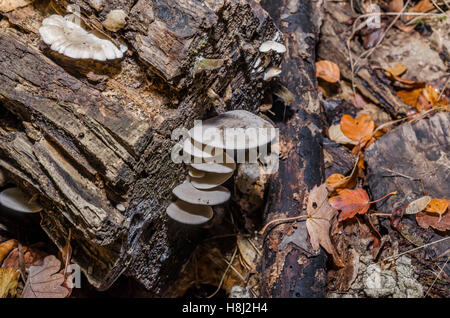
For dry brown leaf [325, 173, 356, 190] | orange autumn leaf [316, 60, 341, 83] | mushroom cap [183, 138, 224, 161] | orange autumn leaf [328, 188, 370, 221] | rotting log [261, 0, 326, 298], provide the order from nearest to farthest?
1. mushroom cap [183, 138, 224, 161]
2. rotting log [261, 0, 326, 298]
3. orange autumn leaf [328, 188, 370, 221]
4. dry brown leaf [325, 173, 356, 190]
5. orange autumn leaf [316, 60, 341, 83]

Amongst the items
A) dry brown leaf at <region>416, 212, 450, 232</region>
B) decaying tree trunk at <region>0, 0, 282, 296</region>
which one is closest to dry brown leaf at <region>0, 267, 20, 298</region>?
decaying tree trunk at <region>0, 0, 282, 296</region>

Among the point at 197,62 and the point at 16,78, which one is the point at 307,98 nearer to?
the point at 197,62

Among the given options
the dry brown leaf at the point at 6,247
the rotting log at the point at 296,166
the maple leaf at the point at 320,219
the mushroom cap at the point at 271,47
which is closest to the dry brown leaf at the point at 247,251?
the rotting log at the point at 296,166

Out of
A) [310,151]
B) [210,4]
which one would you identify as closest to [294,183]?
[310,151]

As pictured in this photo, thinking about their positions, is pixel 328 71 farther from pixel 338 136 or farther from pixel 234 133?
pixel 234 133

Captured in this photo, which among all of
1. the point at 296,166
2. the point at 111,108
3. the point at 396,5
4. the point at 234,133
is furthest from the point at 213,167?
the point at 396,5

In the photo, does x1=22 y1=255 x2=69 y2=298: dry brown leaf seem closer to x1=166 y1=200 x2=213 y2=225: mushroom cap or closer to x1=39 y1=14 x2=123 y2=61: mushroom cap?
x1=166 y1=200 x2=213 y2=225: mushroom cap
